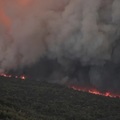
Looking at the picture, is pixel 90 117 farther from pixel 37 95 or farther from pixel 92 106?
pixel 37 95

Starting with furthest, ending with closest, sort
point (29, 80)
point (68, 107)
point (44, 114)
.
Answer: point (29, 80) < point (68, 107) < point (44, 114)

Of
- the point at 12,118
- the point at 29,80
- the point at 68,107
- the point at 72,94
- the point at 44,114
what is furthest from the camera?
the point at 29,80

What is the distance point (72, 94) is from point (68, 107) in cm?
997

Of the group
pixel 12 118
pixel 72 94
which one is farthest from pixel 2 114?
pixel 72 94

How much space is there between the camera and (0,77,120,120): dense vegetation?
145ft

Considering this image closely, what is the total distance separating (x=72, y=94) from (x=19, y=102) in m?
14.0

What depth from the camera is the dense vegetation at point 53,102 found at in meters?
44.3

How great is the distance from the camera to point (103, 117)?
46.7 metres

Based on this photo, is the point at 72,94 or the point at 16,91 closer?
the point at 16,91

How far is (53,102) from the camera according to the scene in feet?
171

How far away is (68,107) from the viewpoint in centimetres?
5019

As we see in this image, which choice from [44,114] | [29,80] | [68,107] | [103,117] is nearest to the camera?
[44,114]

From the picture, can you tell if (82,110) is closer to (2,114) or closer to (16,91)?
(16,91)

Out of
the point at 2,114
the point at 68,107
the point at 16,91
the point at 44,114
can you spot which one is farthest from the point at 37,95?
the point at 2,114
